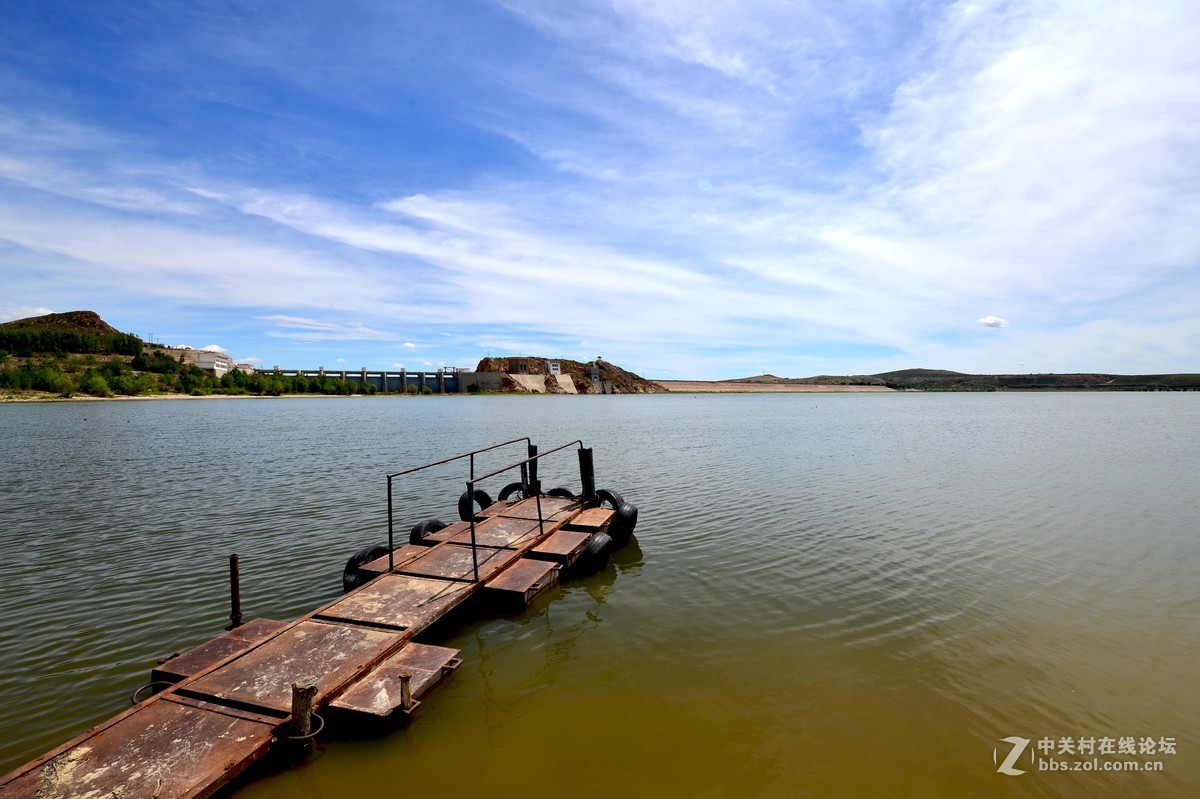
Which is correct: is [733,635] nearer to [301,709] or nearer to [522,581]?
[522,581]

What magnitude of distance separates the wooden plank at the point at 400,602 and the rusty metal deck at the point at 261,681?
0.05ft

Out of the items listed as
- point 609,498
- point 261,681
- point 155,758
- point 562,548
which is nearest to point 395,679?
point 261,681

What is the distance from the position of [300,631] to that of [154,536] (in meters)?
9.29

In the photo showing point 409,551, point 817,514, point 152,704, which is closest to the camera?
point 152,704

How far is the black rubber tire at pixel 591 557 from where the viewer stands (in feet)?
38.5

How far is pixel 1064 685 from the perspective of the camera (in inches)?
287

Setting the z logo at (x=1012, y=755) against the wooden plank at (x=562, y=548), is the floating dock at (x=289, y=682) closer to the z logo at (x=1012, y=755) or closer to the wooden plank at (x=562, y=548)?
the wooden plank at (x=562, y=548)

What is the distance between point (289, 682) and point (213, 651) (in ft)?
4.87

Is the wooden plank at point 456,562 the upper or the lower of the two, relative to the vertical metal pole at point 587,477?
lower

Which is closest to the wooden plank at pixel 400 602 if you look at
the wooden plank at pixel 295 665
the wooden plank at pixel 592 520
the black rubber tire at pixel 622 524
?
the wooden plank at pixel 295 665

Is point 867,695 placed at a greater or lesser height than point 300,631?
lesser

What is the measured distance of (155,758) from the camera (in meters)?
5.11

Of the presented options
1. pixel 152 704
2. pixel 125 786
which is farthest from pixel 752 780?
pixel 152 704

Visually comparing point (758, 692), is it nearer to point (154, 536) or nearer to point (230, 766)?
point (230, 766)
